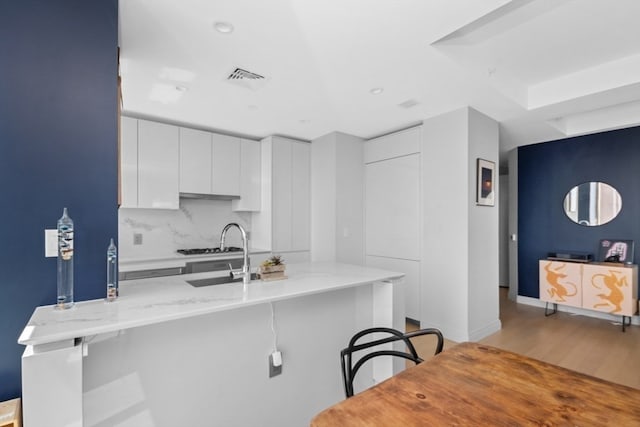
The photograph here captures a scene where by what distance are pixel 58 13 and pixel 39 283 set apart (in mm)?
1254

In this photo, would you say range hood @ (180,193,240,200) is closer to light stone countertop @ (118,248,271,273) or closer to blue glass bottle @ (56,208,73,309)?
light stone countertop @ (118,248,271,273)

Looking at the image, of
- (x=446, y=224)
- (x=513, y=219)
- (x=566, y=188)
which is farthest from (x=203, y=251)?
(x=566, y=188)

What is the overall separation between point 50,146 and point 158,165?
2301 millimetres

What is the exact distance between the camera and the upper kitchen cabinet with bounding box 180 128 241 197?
149 inches

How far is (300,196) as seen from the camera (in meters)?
4.48

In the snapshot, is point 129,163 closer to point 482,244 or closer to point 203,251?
point 203,251

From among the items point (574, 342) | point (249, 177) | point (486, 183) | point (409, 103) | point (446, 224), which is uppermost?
point (409, 103)

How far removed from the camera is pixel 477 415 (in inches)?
34.1

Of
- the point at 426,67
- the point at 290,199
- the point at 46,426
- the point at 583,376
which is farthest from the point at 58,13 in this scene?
the point at 290,199

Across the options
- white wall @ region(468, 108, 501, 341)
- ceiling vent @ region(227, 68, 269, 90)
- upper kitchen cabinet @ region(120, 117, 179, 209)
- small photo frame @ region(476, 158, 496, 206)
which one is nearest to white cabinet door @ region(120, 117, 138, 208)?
upper kitchen cabinet @ region(120, 117, 179, 209)

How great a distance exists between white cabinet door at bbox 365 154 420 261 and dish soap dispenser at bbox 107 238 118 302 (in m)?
3.19

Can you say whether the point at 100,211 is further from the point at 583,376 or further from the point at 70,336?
the point at 583,376

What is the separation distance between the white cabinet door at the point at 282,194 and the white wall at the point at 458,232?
72.4 inches

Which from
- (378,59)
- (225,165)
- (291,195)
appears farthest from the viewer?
(291,195)
